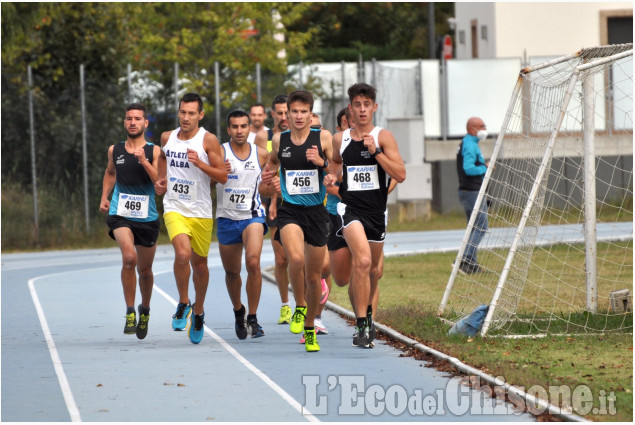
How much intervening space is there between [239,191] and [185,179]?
1.77 feet

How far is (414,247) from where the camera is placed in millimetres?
25156

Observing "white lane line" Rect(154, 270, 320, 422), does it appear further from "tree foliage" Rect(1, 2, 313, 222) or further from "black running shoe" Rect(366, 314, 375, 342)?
"tree foliage" Rect(1, 2, 313, 222)

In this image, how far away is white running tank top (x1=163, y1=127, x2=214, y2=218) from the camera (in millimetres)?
12242

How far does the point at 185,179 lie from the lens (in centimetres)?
1224

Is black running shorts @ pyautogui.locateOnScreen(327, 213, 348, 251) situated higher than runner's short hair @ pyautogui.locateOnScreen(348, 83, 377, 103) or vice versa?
runner's short hair @ pyautogui.locateOnScreen(348, 83, 377, 103)

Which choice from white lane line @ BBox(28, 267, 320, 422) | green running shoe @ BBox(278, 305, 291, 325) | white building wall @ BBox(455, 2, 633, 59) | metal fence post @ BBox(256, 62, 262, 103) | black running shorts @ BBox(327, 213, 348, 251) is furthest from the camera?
white building wall @ BBox(455, 2, 633, 59)

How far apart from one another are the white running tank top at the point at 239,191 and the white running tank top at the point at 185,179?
0.20m

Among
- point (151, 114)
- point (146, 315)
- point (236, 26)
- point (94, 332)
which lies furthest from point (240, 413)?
point (236, 26)

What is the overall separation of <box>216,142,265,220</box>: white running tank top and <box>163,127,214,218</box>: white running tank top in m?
0.20

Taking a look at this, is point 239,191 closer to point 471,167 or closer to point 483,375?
point 483,375

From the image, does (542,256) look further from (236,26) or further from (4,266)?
(236,26)

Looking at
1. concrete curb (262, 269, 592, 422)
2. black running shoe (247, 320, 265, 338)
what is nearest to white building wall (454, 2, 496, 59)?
concrete curb (262, 269, 592, 422)

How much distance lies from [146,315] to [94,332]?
1167 mm
